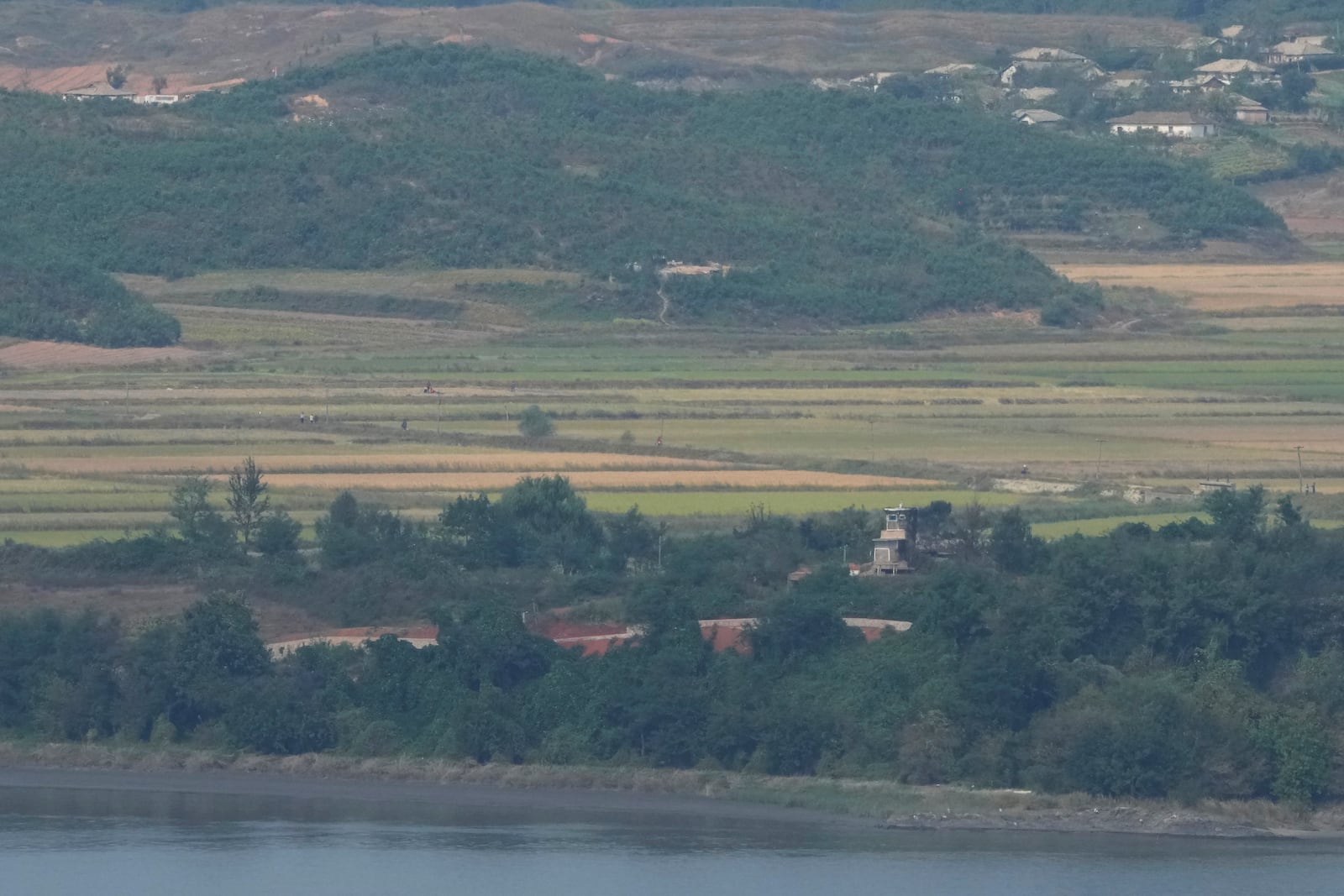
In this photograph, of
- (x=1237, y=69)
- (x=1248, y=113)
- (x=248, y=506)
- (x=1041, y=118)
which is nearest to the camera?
(x=248, y=506)

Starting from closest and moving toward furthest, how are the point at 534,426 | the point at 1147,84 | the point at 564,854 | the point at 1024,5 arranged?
1. the point at 564,854
2. the point at 534,426
3. the point at 1147,84
4. the point at 1024,5

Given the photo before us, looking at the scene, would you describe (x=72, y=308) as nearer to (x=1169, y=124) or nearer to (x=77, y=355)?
(x=77, y=355)

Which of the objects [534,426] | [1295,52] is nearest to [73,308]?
[534,426]

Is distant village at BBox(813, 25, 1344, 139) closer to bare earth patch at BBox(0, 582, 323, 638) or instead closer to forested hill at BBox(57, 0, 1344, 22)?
forested hill at BBox(57, 0, 1344, 22)

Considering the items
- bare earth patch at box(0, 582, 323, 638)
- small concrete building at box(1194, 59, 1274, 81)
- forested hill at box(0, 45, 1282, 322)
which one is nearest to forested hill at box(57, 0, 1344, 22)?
small concrete building at box(1194, 59, 1274, 81)

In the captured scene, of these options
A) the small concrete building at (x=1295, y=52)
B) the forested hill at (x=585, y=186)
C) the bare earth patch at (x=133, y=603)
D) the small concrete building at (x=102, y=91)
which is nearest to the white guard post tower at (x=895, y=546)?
the bare earth patch at (x=133, y=603)
